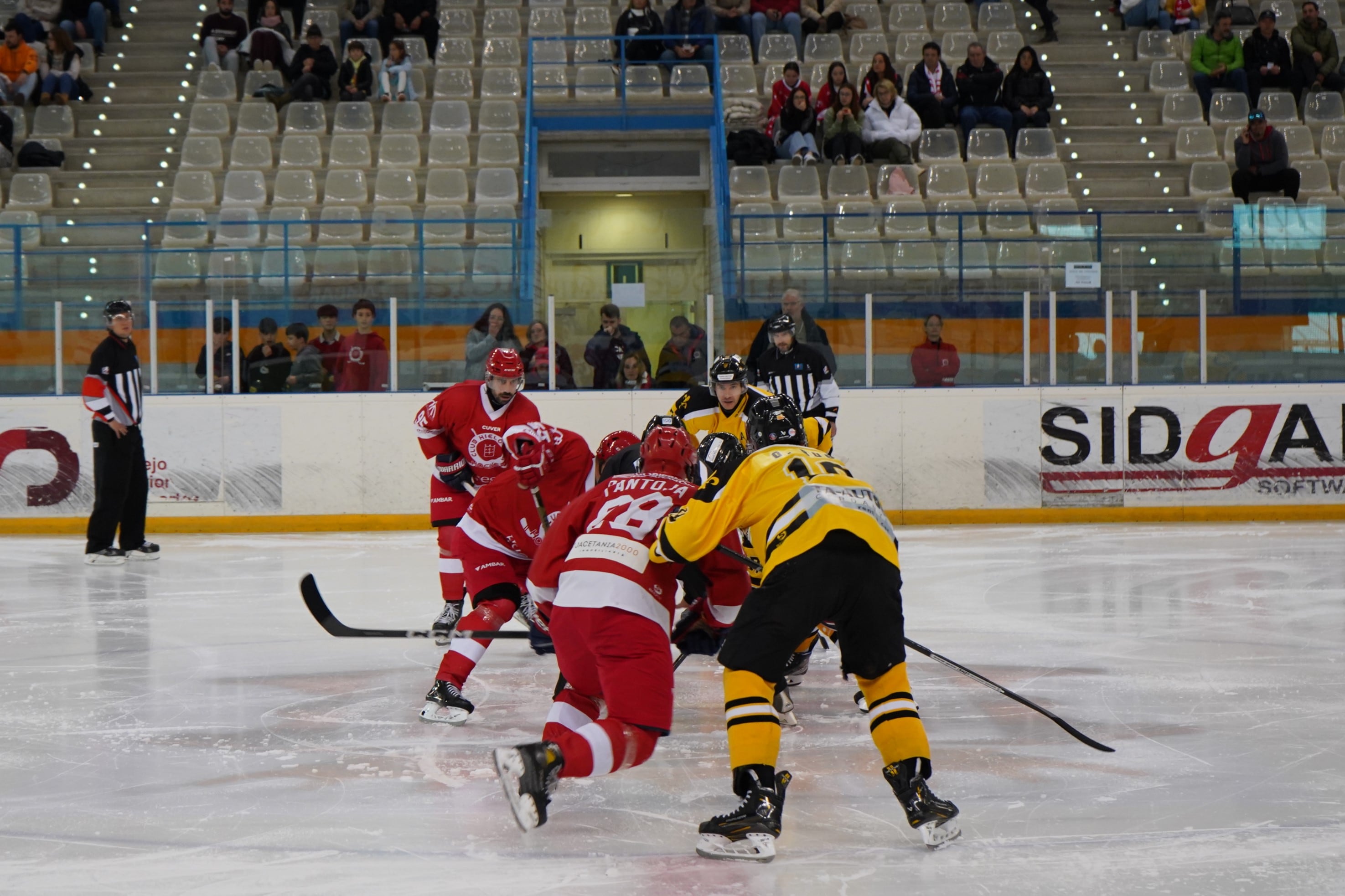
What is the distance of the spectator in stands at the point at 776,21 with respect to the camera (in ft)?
48.2

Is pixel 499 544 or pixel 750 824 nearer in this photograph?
pixel 750 824

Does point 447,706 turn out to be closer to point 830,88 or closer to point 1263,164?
point 830,88

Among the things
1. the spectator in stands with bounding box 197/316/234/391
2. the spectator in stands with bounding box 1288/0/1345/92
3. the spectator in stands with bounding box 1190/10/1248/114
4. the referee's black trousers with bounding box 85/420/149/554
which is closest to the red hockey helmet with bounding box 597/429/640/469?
the referee's black trousers with bounding box 85/420/149/554

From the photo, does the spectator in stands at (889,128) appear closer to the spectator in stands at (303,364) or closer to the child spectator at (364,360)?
the child spectator at (364,360)

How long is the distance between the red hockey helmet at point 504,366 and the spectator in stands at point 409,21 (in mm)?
10270

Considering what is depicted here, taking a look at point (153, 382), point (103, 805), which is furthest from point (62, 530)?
point (103, 805)

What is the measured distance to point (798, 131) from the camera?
522 inches

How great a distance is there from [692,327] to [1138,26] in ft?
26.2

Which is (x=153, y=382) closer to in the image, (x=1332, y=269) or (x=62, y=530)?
(x=62, y=530)

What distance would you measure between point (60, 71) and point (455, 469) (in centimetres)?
1122

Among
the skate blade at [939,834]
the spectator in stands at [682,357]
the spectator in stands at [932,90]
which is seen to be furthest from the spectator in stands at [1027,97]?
the skate blade at [939,834]

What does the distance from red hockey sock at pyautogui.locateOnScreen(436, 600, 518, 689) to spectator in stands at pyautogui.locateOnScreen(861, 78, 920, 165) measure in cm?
964

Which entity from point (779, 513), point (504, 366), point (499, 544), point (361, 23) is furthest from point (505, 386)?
point (361, 23)

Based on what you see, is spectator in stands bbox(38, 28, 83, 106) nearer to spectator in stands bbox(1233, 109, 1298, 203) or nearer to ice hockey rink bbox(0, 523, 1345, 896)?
ice hockey rink bbox(0, 523, 1345, 896)
